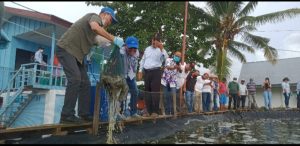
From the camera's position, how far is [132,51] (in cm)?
600

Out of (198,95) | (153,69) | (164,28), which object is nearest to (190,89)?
(198,95)

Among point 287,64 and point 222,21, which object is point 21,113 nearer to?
point 222,21

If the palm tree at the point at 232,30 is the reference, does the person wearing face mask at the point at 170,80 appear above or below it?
below

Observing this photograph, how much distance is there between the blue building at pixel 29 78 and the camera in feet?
30.8

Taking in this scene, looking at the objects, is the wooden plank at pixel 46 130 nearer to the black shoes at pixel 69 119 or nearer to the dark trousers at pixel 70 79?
the black shoes at pixel 69 119

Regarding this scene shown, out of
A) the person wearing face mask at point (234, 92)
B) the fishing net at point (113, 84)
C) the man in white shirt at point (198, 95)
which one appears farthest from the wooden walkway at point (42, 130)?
the person wearing face mask at point (234, 92)

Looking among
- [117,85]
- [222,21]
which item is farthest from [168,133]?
[222,21]

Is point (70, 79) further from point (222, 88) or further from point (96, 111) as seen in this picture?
point (222, 88)

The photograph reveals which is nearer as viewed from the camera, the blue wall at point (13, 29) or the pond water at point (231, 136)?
the pond water at point (231, 136)

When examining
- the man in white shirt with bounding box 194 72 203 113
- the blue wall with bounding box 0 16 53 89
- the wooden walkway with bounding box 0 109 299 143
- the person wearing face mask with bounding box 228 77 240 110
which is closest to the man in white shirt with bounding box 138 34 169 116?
the wooden walkway with bounding box 0 109 299 143

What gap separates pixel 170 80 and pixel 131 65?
216cm

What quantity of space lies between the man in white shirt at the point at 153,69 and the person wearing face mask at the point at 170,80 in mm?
823

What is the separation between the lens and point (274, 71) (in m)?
25.6

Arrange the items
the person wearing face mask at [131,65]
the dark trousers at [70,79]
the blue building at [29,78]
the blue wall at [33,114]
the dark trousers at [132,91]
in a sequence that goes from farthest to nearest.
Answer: the blue building at [29,78] → the blue wall at [33,114] → the dark trousers at [132,91] → the person wearing face mask at [131,65] → the dark trousers at [70,79]
